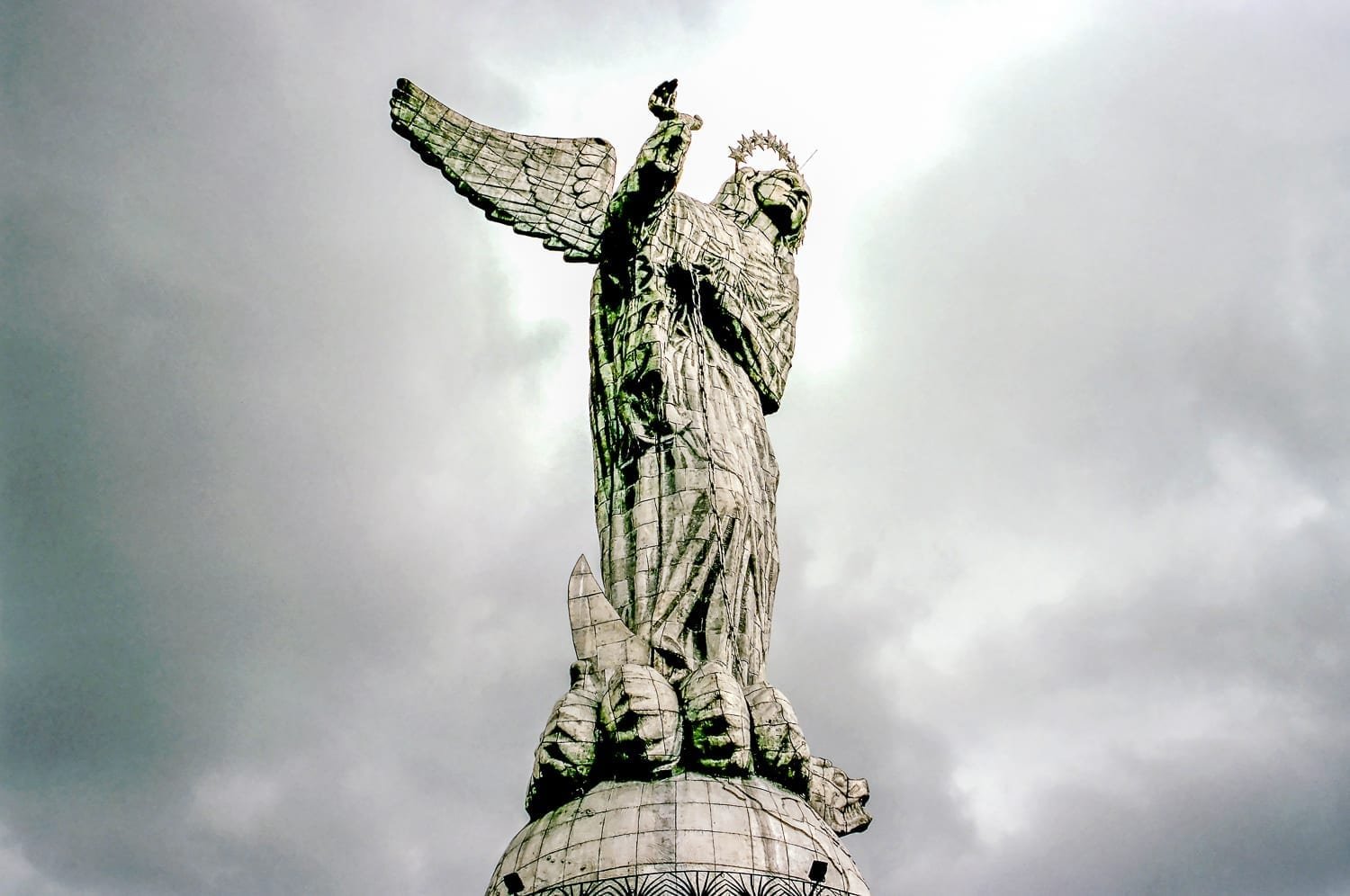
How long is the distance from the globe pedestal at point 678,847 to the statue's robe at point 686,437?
Result: 1.29 m

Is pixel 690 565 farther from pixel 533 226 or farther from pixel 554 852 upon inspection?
pixel 533 226

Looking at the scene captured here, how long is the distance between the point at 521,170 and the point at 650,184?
2.61 meters

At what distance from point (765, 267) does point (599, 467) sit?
3.77 meters

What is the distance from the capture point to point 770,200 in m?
16.4

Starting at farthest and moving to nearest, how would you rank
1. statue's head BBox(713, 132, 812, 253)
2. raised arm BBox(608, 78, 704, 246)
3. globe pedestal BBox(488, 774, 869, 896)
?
1. statue's head BBox(713, 132, 812, 253)
2. raised arm BBox(608, 78, 704, 246)
3. globe pedestal BBox(488, 774, 869, 896)

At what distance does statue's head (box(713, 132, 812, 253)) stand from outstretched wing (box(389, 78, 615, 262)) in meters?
2.25

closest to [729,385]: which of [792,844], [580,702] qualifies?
[580,702]

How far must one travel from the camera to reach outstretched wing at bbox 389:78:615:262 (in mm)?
14000

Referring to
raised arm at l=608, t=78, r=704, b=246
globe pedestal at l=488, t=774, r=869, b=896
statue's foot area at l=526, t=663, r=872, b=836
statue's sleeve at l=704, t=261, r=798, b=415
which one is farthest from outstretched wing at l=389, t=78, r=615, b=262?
globe pedestal at l=488, t=774, r=869, b=896

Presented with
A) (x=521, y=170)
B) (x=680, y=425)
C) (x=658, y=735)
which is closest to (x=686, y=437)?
(x=680, y=425)

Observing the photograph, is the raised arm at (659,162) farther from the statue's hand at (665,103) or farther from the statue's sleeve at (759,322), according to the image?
the statue's sleeve at (759,322)

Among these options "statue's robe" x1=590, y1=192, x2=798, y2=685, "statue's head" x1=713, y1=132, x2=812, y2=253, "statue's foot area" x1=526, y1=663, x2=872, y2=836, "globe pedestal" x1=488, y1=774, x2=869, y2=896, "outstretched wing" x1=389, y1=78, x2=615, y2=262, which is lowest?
"globe pedestal" x1=488, y1=774, x2=869, y2=896

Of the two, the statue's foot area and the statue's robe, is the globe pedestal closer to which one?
the statue's foot area

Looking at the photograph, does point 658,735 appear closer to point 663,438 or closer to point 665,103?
point 663,438
